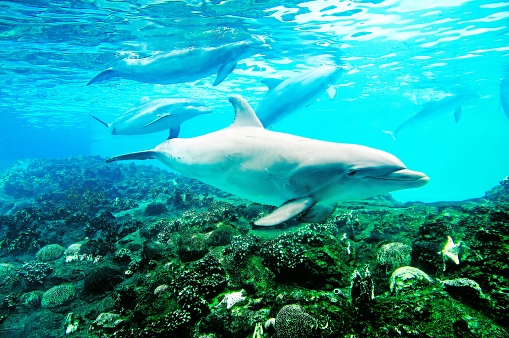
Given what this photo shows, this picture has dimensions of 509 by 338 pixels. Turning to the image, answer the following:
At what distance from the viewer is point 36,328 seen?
19.6ft

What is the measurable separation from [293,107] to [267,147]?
6.41 metres

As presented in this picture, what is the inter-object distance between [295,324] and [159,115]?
9679 millimetres

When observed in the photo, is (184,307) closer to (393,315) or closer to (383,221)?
(393,315)

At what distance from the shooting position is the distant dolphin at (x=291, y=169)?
132 inches

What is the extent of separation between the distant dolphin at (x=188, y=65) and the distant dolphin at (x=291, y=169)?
516cm

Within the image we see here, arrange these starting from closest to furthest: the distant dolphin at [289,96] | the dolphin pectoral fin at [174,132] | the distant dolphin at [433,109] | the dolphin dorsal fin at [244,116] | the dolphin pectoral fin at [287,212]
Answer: the dolphin pectoral fin at [287,212] < the dolphin dorsal fin at [244,116] < the distant dolphin at [289,96] < the dolphin pectoral fin at [174,132] < the distant dolphin at [433,109]

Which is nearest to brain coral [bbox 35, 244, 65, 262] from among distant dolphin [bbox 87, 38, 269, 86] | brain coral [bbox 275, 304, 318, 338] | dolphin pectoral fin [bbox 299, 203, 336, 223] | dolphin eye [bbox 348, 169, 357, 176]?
distant dolphin [bbox 87, 38, 269, 86]

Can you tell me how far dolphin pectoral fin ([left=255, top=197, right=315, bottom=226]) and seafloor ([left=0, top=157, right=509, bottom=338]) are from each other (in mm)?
1254

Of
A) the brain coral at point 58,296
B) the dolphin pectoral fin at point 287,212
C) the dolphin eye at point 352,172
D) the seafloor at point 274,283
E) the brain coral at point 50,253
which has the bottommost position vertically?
the brain coral at point 50,253

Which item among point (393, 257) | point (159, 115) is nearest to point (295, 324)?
point (393, 257)

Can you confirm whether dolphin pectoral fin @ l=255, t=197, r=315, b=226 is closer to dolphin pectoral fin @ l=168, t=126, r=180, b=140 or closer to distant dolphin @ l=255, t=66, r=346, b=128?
distant dolphin @ l=255, t=66, r=346, b=128

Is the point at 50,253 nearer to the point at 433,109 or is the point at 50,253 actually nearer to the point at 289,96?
the point at 289,96

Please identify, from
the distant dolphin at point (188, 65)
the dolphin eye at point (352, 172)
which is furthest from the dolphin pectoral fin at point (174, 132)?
the dolphin eye at point (352, 172)

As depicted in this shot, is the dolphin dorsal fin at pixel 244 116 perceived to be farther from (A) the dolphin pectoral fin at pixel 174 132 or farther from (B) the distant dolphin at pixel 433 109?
(B) the distant dolphin at pixel 433 109
